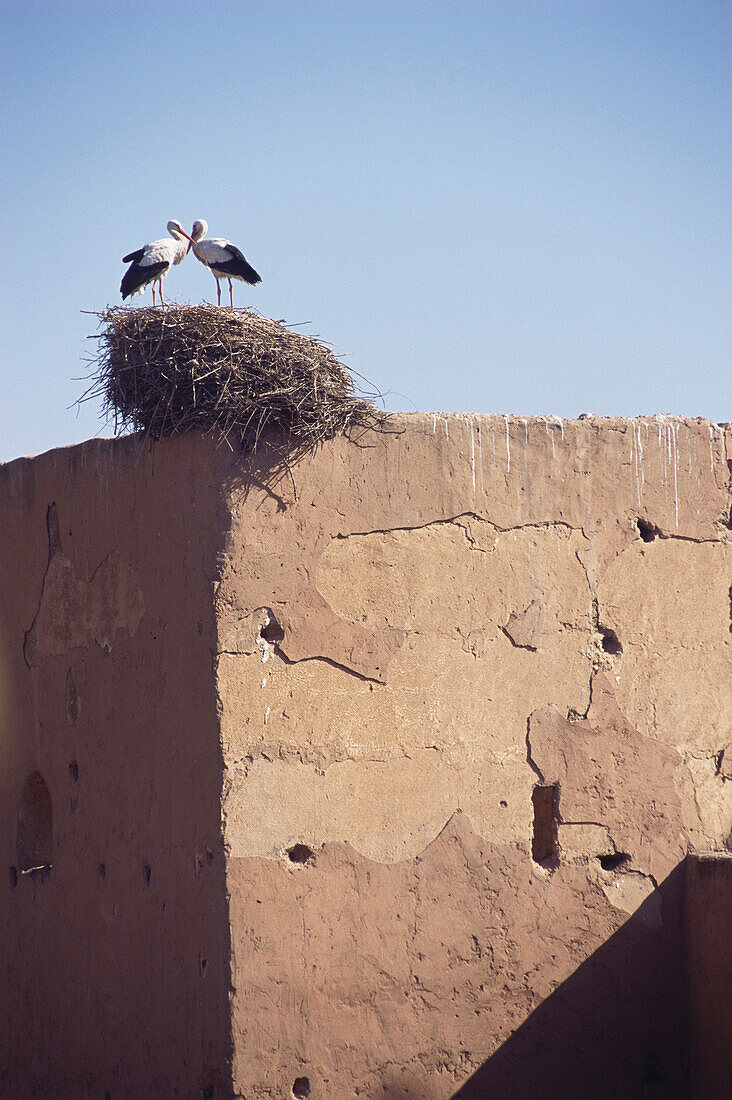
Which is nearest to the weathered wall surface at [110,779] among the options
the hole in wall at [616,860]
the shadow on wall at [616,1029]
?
the shadow on wall at [616,1029]

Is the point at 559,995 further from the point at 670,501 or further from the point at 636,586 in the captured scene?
the point at 670,501

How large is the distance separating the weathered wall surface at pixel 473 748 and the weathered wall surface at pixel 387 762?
0.05ft

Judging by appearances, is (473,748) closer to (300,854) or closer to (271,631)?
(300,854)

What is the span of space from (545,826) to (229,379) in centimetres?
256

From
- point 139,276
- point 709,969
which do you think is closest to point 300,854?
point 709,969

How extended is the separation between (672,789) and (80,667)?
3.01 metres

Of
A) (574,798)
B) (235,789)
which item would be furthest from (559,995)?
(235,789)

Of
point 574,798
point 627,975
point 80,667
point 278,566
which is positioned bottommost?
point 627,975

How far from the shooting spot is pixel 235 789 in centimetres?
523

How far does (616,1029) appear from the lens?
5.89m

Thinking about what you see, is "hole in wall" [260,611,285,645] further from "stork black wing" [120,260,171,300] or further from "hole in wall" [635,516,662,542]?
Answer: "stork black wing" [120,260,171,300]

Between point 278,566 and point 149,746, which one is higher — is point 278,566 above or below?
above

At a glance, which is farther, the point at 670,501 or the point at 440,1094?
the point at 670,501

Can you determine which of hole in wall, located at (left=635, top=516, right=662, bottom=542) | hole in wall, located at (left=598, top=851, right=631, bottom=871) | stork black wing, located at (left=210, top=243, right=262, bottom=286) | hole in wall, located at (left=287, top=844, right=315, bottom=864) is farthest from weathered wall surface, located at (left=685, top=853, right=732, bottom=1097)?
stork black wing, located at (left=210, top=243, right=262, bottom=286)
